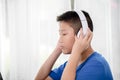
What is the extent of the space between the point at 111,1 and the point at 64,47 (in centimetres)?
86

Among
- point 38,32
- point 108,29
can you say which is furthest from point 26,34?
point 108,29

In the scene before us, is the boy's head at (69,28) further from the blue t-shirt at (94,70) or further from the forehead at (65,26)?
the blue t-shirt at (94,70)

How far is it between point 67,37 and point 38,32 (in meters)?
1.24

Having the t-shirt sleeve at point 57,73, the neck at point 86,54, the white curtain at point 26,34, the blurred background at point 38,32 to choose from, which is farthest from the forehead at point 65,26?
the white curtain at point 26,34

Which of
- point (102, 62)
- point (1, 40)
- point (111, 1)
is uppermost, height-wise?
point (111, 1)

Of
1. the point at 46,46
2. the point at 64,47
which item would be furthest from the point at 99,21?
the point at 64,47

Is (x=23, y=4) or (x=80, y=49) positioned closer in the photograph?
(x=80, y=49)

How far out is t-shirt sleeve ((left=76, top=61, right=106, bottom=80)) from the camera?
45.4 inches

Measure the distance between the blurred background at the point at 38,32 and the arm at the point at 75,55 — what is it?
0.81 metres

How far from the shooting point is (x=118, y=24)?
6.32 feet

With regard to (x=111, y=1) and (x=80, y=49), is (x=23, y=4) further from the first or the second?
(x=80, y=49)

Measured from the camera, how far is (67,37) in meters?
1.25

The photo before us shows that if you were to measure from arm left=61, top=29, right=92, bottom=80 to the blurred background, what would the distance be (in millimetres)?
809

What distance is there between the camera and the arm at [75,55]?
116 centimetres
